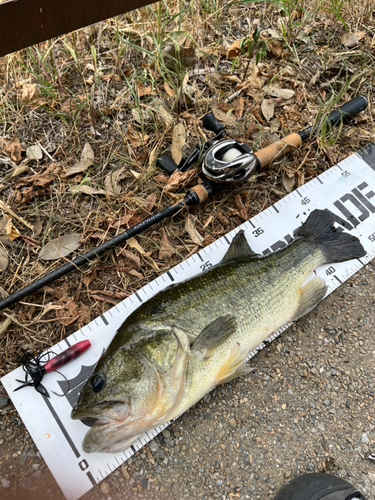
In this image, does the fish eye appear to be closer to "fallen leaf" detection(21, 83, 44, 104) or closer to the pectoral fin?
the pectoral fin

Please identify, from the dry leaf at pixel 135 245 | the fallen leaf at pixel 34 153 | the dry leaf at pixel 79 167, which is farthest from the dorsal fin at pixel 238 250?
the fallen leaf at pixel 34 153

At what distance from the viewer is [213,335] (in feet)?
8.11

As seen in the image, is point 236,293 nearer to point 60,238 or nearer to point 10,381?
point 60,238

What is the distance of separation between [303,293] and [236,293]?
714mm

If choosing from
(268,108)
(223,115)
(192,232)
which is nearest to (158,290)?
(192,232)

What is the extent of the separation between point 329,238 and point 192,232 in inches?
52.3

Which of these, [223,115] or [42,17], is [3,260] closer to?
[42,17]

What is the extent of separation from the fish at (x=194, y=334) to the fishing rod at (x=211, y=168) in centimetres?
59

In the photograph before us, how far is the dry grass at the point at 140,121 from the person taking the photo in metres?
3.18

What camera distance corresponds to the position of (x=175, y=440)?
9.00 feet

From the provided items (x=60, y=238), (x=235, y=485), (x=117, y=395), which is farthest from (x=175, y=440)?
(x=60, y=238)

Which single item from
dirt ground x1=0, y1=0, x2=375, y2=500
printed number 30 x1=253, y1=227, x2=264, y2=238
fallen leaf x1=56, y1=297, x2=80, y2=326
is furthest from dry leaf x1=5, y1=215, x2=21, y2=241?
printed number 30 x1=253, y1=227, x2=264, y2=238

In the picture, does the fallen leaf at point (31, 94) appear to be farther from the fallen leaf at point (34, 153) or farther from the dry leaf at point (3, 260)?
the dry leaf at point (3, 260)

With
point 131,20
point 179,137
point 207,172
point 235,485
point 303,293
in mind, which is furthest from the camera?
point 131,20
